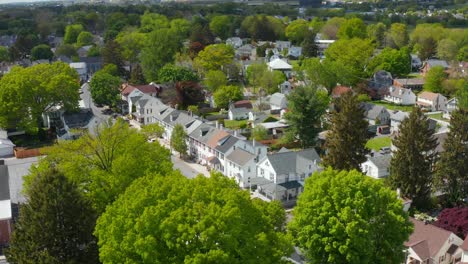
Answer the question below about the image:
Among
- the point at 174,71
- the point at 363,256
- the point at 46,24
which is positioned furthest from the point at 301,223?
the point at 46,24

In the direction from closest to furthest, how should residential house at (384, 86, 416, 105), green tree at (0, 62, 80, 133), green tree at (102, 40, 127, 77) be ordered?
1. green tree at (0, 62, 80, 133)
2. residential house at (384, 86, 416, 105)
3. green tree at (102, 40, 127, 77)

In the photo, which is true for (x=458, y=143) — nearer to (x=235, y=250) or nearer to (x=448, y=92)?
(x=235, y=250)

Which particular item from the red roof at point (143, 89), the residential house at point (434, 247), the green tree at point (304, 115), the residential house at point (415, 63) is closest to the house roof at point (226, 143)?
the green tree at point (304, 115)

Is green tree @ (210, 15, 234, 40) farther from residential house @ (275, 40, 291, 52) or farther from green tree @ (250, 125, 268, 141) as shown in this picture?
green tree @ (250, 125, 268, 141)

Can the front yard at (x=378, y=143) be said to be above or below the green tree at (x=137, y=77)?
below

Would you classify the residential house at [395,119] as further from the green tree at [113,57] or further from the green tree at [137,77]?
the green tree at [113,57]

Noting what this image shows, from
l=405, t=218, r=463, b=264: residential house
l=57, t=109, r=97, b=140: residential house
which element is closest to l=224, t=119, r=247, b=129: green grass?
l=57, t=109, r=97, b=140: residential house
